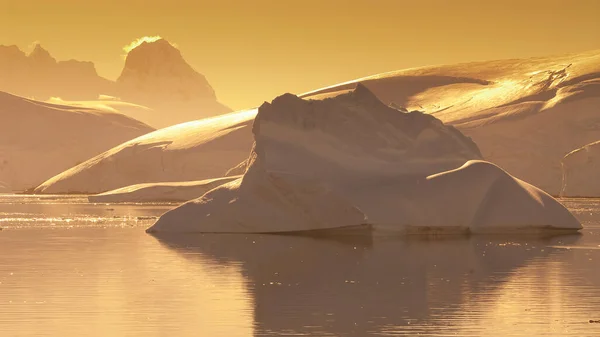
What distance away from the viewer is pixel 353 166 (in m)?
44.2

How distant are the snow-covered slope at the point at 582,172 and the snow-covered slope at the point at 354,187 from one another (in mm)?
36060

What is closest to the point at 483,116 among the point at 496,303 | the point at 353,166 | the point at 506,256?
the point at 353,166

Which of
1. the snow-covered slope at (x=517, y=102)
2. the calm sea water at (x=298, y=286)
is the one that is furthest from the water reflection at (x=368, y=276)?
the snow-covered slope at (x=517, y=102)

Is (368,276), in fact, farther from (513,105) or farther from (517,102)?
(517,102)

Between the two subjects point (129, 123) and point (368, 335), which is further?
point (129, 123)

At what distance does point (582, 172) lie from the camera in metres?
81.3

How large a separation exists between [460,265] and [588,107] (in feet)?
220

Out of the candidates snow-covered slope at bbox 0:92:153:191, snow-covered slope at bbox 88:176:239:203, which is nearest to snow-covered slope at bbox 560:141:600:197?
snow-covered slope at bbox 88:176:239:203

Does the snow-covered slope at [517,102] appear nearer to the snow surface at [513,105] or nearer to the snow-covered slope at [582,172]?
the snow surface at [513,105]

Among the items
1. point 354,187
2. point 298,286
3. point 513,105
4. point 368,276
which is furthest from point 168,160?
point 298,286

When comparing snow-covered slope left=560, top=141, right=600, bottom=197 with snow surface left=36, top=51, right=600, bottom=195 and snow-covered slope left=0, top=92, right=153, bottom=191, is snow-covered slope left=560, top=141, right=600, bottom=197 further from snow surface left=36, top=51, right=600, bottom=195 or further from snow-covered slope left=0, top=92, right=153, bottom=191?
snow-covered slope left=0, top=92, right=153, bottom=191

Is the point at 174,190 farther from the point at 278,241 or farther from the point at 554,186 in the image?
the point at 278,241

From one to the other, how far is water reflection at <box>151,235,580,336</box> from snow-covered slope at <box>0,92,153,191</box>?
4661 inches

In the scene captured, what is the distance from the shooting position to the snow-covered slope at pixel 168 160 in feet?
333
